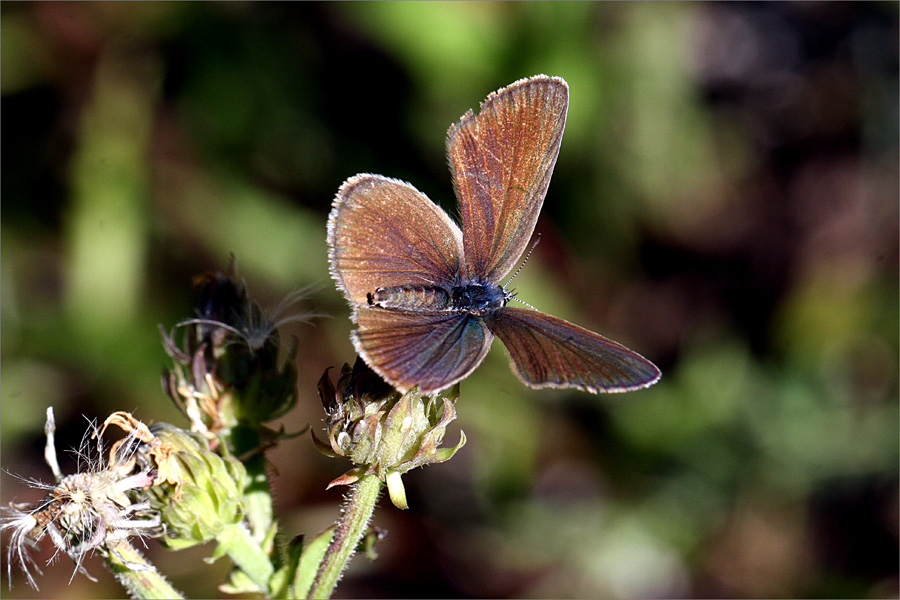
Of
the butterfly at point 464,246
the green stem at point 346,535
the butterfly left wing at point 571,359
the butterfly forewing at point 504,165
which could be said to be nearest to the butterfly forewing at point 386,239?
the butterfly at point 464,246

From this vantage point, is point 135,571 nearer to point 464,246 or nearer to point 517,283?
point 464,246

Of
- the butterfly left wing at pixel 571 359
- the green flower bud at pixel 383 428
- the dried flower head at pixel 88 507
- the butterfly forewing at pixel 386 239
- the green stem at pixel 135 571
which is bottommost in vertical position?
the green stem at pixel 135 571

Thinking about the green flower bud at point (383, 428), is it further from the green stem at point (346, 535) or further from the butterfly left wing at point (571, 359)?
the butterfly left wing at point (571, 359)

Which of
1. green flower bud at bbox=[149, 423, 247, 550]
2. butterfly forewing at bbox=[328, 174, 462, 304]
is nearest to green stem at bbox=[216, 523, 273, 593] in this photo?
green flower bud at bbox=[149, 423, 247, 550]

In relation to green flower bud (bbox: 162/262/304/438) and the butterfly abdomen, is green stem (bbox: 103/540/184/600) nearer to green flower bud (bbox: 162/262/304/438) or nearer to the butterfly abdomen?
green flower bud (bbox: 162/262/304/438)

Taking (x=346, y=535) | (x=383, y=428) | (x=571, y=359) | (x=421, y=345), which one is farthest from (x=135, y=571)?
(x=571, y=359)

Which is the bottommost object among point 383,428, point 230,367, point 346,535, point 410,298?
point 346,535
